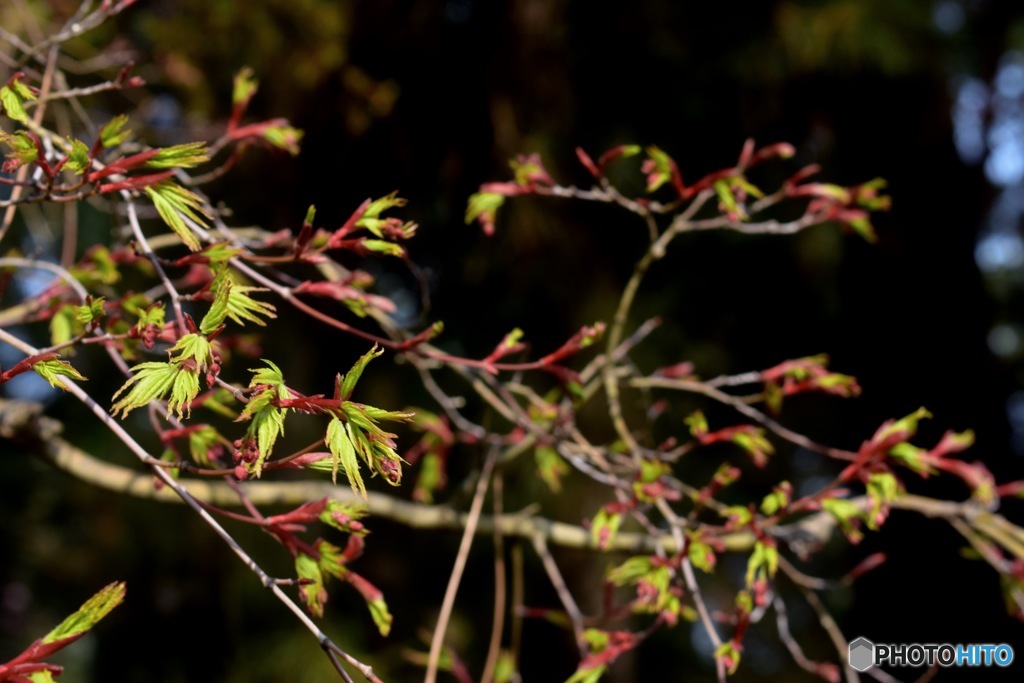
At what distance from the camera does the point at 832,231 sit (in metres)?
2.79

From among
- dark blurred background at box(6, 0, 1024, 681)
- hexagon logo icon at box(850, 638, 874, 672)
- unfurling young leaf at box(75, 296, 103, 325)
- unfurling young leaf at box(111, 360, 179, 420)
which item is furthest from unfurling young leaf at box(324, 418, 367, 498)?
dark blurred background at box(6, 0, 1024, 681)

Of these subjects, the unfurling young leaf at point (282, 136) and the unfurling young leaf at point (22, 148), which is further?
the unfurling young leaf at point (282, 136)

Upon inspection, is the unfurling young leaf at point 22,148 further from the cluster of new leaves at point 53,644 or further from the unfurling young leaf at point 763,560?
the unfurling young leaf at point 763,560

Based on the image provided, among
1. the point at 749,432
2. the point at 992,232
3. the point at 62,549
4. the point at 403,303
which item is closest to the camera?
the point at 749,432

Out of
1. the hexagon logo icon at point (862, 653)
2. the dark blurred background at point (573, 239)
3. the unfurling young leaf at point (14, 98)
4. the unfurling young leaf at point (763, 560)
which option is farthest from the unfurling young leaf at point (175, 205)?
the dark blurred background at point (573, 239)

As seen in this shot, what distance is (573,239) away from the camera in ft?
9.14

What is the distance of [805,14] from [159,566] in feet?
9.71

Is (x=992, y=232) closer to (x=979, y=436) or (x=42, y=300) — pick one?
(x=979, y=436)

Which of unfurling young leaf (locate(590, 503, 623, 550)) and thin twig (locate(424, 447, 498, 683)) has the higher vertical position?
unfurling young leaf (locate(590, 503, 623, 550))

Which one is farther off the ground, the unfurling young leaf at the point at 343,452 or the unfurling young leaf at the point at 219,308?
the unfurling young leaf at the point at 219,308

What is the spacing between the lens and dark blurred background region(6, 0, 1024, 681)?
2646mm

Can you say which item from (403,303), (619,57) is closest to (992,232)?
(619,57)

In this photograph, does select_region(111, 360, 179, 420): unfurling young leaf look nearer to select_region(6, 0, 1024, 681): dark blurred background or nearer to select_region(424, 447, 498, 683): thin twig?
select_region(424, 447, 498, 683): thin twig

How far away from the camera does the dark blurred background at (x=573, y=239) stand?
265 centimetres
